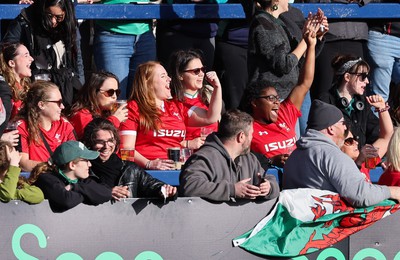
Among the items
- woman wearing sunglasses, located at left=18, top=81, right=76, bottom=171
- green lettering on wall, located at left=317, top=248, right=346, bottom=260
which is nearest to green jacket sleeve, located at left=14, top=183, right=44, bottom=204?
woman wearing sunglasses, located at left=18, top=81, right=76, bottom=171

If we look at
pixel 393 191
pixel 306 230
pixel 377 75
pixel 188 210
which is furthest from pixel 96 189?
pixel 377 75

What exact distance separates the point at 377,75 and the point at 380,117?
1.29 m

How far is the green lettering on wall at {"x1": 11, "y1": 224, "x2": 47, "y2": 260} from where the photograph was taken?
8062 millimetres

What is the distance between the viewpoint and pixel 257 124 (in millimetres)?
10039

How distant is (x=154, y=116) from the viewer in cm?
989

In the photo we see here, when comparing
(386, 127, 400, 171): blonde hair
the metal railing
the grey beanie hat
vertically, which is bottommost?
(386, 127, 400, 171): blonde hair

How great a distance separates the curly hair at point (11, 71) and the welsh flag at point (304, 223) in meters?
2.49

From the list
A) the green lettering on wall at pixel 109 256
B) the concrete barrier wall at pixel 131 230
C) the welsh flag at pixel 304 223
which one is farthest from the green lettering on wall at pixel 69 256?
the welsh flag at pixel 304 223

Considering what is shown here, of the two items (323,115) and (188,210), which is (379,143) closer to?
(323,115)

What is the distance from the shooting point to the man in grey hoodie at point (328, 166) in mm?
8484

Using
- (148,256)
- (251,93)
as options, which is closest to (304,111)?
(251,93)

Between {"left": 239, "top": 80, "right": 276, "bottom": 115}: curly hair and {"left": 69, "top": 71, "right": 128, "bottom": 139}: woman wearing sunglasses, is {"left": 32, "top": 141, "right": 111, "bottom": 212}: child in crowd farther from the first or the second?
{"left": 239, "top": 80, "right": 276, "bottom": 115}: curly hair

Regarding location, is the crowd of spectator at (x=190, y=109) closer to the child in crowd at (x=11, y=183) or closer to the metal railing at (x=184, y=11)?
the child in crowd at (x=11, y=183)

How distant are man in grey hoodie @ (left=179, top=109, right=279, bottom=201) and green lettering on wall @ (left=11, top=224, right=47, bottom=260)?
1016 millimetres
